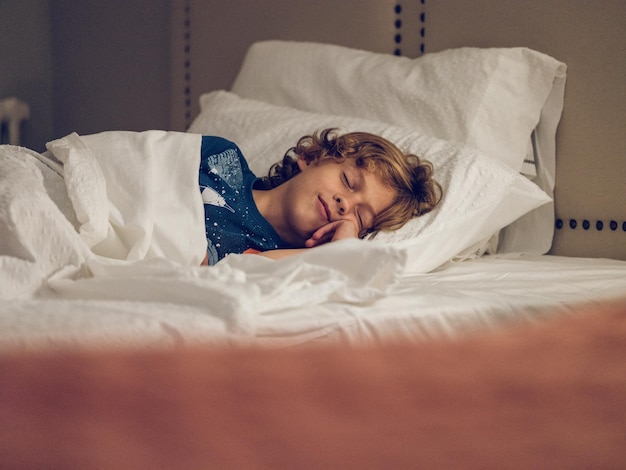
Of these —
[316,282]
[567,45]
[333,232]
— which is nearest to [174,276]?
[316,282]

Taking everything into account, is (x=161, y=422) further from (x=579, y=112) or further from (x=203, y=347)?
(x=579, y=112)

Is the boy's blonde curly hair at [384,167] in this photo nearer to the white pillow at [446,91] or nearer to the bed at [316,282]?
the bed at [316,282]

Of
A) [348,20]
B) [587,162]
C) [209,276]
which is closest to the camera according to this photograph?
[209,276]

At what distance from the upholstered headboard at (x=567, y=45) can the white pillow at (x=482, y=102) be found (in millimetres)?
37

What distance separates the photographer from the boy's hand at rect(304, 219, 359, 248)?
41.6 inches

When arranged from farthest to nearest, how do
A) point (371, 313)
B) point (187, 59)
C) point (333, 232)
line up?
point (187, 59) < point (333, 232) < point (371, 313)

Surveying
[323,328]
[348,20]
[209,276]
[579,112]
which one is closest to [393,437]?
[323,328]

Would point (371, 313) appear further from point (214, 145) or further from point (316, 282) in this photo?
point (214, 145)

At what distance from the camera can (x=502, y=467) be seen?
0.26 m

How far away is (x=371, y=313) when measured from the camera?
506 millimetres

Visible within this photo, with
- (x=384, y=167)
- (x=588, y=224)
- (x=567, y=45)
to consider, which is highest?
(x=567, y=45)

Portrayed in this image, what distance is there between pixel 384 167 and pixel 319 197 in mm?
128

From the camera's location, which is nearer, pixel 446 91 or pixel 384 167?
pixel 384 167

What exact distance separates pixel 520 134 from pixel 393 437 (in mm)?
1154
